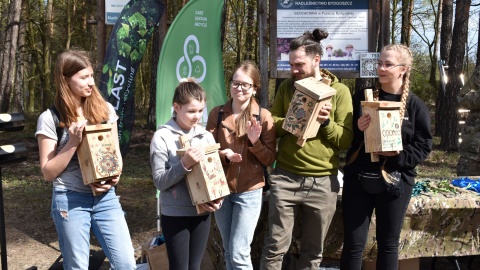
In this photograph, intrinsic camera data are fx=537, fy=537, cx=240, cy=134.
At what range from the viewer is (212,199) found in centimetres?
302

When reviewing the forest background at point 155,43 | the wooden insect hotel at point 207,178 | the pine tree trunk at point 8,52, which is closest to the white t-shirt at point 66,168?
the wooden insect hotel at point 207,178

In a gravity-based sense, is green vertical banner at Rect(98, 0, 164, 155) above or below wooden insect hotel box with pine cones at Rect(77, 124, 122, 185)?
above

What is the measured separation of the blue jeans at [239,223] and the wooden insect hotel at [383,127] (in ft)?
2.60

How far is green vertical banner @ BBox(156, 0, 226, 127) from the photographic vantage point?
4.64 m

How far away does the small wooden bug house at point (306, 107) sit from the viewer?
3.33 meters

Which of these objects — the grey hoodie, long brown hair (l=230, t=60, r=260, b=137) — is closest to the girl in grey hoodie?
the grey hoodie

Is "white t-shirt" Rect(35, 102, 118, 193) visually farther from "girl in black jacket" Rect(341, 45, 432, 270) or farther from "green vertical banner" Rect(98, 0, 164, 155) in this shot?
"green vertical banner" Rect(98, 0, 164, 155)

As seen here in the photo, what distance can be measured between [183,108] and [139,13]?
1954mm

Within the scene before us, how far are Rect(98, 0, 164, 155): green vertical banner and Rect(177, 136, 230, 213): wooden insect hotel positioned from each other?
1.88 m

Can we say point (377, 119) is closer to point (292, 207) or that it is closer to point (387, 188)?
point (387, 188)

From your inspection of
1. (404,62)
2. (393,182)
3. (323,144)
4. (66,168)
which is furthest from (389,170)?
(66,168)

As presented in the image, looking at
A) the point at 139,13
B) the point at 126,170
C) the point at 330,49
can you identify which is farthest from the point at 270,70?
the point at 126,170

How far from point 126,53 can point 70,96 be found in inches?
74.4

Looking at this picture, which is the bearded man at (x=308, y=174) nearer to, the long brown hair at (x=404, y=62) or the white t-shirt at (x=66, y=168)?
the long brown hair at (x=404, y=62)
